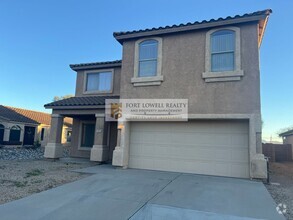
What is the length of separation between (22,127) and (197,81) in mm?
24759

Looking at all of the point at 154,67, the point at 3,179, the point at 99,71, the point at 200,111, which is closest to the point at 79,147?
the point at 99,71

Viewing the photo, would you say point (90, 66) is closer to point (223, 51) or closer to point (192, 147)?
point (223, 51)

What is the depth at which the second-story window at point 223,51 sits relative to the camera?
9.34 metres

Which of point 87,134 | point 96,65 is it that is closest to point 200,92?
point 96,65

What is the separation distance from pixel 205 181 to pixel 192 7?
9.60 m

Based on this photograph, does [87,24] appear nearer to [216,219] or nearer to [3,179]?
[3,179]

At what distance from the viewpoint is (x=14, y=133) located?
2567 cm

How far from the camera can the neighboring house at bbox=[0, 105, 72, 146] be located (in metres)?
24.6

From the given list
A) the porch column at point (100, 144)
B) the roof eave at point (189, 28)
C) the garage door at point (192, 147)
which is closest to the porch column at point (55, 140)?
the porch column at point (100, 144)

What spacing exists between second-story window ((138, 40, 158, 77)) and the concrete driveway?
17.1ft

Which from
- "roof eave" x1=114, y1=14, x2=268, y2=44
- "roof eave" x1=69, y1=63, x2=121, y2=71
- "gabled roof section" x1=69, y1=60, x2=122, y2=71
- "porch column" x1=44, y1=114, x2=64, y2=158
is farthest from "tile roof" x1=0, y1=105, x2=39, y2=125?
"roof eave" x1=114, y1=14, x2=268, y2=44

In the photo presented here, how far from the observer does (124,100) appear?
10883mm

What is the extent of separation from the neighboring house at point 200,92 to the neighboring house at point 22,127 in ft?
→ 66.5

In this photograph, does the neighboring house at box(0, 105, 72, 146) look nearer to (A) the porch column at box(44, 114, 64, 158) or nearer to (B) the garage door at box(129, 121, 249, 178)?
(A) the porch column at box(44, 114, 64, 158)
